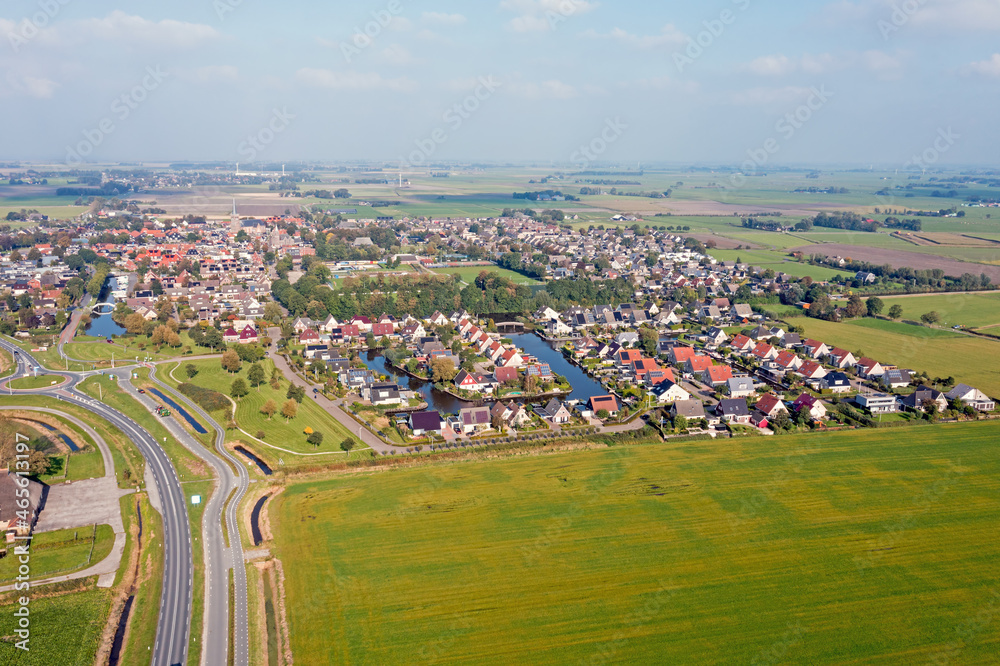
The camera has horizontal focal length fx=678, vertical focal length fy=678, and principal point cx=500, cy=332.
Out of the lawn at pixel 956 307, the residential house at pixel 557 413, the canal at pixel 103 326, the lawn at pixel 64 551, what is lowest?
the lawn at pixel 64 551

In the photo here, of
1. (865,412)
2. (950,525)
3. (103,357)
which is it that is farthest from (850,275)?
(103,357)

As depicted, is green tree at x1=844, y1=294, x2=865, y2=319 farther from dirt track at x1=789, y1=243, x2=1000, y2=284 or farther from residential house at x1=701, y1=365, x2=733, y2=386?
dirt track at x1=789, y1=243, x2=1000, y2=284

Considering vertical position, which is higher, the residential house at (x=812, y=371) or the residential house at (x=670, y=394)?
the residential house at (x=812, y=371)

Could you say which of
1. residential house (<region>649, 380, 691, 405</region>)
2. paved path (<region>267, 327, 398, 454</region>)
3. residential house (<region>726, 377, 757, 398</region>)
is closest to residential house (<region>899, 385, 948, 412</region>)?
residential house (<region>726, 377, 757, 398</region>)

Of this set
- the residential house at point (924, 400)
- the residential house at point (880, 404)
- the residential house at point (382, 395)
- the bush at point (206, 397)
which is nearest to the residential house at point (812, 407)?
the residential house at point (880, 404)

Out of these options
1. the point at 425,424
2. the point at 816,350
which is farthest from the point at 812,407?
the point at 425,424

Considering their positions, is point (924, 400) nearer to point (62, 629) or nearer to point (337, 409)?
point (337, 409)

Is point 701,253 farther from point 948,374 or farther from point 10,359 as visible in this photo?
point 10,359

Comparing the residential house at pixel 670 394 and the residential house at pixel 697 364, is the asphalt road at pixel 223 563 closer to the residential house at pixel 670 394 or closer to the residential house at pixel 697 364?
the residential house at pixel 670 394
